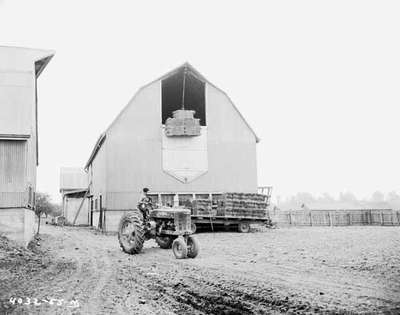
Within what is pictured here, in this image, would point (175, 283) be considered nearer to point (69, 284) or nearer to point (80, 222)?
point (69, 284)

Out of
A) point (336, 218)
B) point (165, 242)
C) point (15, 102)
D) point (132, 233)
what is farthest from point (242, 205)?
point (336, 218)

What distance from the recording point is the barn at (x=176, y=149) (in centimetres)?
2581

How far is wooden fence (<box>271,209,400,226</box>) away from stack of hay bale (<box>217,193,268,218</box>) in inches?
592

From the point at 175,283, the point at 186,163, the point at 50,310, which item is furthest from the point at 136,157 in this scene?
the point at 50,310

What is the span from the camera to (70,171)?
53.4 m

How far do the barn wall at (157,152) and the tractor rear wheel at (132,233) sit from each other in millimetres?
11080

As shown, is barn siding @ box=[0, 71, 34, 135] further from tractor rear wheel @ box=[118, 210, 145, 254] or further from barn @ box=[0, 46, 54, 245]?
tractor rear wheel @ box=[118, 210, 145, 254]

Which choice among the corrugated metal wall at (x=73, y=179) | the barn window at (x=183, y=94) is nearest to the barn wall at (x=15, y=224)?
the barn window at (x=183, y=94)

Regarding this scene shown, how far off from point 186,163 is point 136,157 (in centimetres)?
295

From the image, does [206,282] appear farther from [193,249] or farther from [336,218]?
[336,218]

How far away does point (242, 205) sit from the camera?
24062 mm

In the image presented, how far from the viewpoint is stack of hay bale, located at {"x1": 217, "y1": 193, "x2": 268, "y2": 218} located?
931 inches

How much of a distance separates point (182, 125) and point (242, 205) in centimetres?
593

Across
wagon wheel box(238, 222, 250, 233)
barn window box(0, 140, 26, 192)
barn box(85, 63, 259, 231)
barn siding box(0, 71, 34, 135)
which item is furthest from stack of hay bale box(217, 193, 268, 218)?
barn siding box(0, 71, 34, 135)
